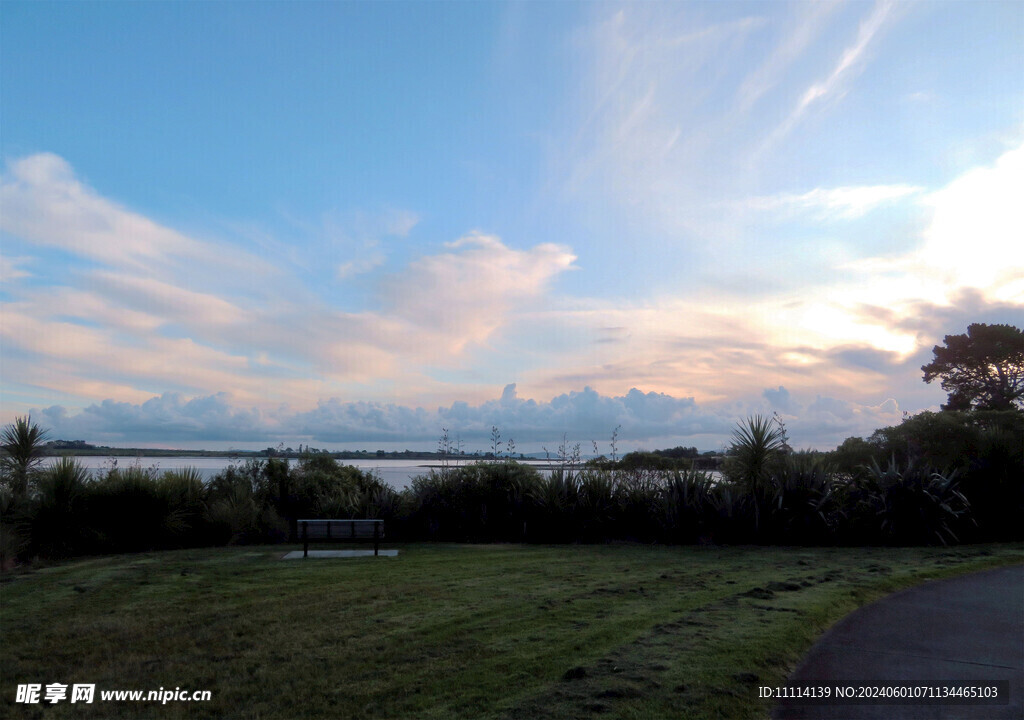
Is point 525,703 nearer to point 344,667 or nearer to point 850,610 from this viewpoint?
point 344,667

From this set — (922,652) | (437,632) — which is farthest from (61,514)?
(922,652)

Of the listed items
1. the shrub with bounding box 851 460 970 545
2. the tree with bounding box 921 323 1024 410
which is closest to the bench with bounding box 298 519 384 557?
the shrub with bounding box 851 460 970 545

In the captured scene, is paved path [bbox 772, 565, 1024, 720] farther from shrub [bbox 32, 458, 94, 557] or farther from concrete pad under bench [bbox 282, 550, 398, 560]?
shrub [bbox 32, 458, 94, 557]

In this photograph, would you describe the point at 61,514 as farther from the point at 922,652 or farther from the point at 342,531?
the point at 922,652

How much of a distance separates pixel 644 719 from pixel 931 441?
22683 millimetres

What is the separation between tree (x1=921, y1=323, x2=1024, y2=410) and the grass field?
1092 inches

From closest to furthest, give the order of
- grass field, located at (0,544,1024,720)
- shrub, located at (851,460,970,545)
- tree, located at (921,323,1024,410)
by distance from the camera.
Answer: grass field, located at (0,544,1024,720) → shrub, located at (851,460,970,545) → tree, located at (921,323,1024,410)

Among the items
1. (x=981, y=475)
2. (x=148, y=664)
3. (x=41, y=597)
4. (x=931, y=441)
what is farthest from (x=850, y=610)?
(x=931, y=441)

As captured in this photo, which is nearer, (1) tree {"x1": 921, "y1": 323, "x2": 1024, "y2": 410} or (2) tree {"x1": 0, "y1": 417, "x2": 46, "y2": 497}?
(2) tree {"x1": 0, "y1": 417, "x2": 46, "y2": 497}

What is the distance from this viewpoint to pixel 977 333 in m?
36.2

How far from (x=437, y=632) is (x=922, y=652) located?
13.4 feet

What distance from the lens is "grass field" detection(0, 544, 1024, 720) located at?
493 cm

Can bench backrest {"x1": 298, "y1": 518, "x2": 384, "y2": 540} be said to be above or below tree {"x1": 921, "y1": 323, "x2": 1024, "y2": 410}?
below

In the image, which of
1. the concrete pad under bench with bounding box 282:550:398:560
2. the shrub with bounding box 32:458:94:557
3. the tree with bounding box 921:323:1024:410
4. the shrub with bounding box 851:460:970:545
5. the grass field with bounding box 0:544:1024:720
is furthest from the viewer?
the tree with bounding box 921:323:1024:410
